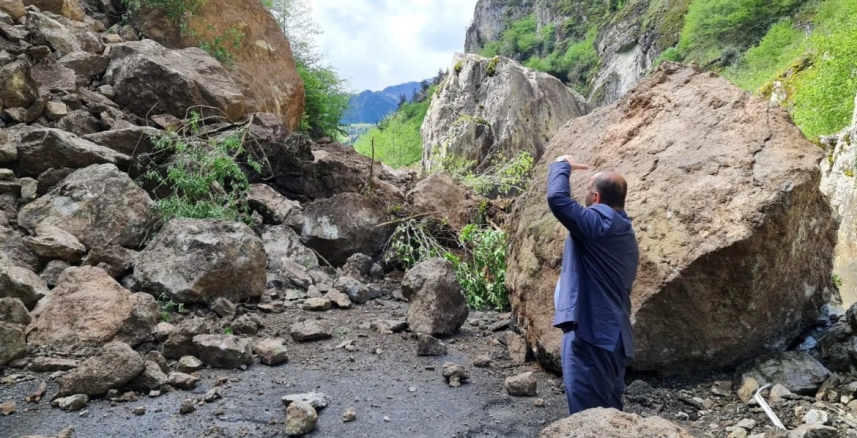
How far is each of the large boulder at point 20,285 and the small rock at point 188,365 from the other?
1.36 meters

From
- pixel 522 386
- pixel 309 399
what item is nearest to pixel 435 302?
pixel 522 386

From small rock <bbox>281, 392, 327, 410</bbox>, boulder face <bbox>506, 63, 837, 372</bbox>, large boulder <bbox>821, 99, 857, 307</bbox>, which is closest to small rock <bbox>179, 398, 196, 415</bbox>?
small rock <bbox>281, 392, 327, 410</bbox>

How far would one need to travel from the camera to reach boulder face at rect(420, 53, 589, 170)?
15047mm

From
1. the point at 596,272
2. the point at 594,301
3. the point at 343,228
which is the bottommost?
the point at 594,301

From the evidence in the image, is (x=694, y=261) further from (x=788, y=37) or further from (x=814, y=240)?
(x=788, y=37)

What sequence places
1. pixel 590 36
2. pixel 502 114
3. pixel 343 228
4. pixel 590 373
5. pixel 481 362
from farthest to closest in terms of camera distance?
pixel 590 36, pixel 502 114, pixel 343 228, pixel 481 362, pixel 590 373

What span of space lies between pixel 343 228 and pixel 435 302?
8.55 ft

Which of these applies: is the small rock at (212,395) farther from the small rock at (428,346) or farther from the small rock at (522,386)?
the small rock at (522,386)

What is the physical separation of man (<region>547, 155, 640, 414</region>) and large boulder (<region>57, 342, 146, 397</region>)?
2.71m

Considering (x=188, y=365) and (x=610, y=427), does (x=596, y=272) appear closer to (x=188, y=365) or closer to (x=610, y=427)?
(x=610, y=427)

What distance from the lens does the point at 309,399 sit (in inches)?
148

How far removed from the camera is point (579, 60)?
69188 mm

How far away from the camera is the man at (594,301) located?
313 cm

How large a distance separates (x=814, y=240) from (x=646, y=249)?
1.35 m
